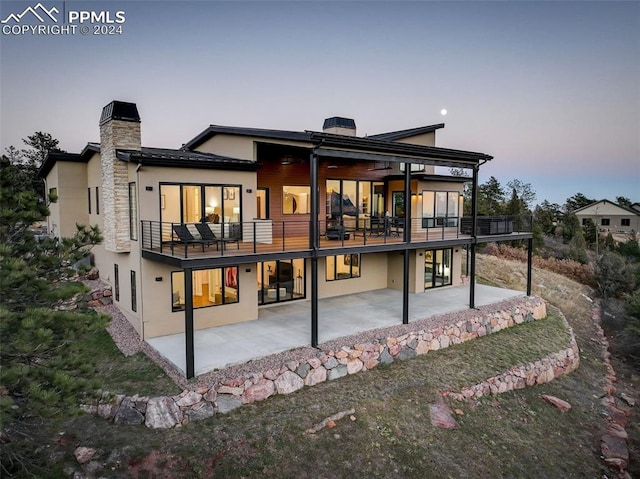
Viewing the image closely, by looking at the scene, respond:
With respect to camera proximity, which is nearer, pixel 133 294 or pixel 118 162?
pixel 118 162

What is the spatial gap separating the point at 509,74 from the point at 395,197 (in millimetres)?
11563

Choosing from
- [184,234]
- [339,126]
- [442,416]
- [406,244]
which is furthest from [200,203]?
[442,416]

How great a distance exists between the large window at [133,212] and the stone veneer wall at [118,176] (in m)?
0.09

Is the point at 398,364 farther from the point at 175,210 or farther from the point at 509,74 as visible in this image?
the point at 509,74

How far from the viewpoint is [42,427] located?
26.2 ft

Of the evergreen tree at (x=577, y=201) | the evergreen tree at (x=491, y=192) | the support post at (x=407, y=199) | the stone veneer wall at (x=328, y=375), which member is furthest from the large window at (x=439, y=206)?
the evergreen tree at (x=577, y=201)

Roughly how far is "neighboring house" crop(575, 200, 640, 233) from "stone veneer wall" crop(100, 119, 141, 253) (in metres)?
62.0

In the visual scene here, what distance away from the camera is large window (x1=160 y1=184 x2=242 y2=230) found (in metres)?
12.2

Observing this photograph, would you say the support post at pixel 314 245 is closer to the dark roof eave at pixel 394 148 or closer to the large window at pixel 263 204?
the dark roof eave at pixel 394 148

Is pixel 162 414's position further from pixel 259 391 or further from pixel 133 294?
pixel 133 294

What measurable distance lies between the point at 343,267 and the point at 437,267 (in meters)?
4.81

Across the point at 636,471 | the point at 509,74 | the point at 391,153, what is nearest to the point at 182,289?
the point at 391,153

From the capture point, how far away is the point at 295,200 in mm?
16406

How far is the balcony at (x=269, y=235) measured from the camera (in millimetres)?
11281
